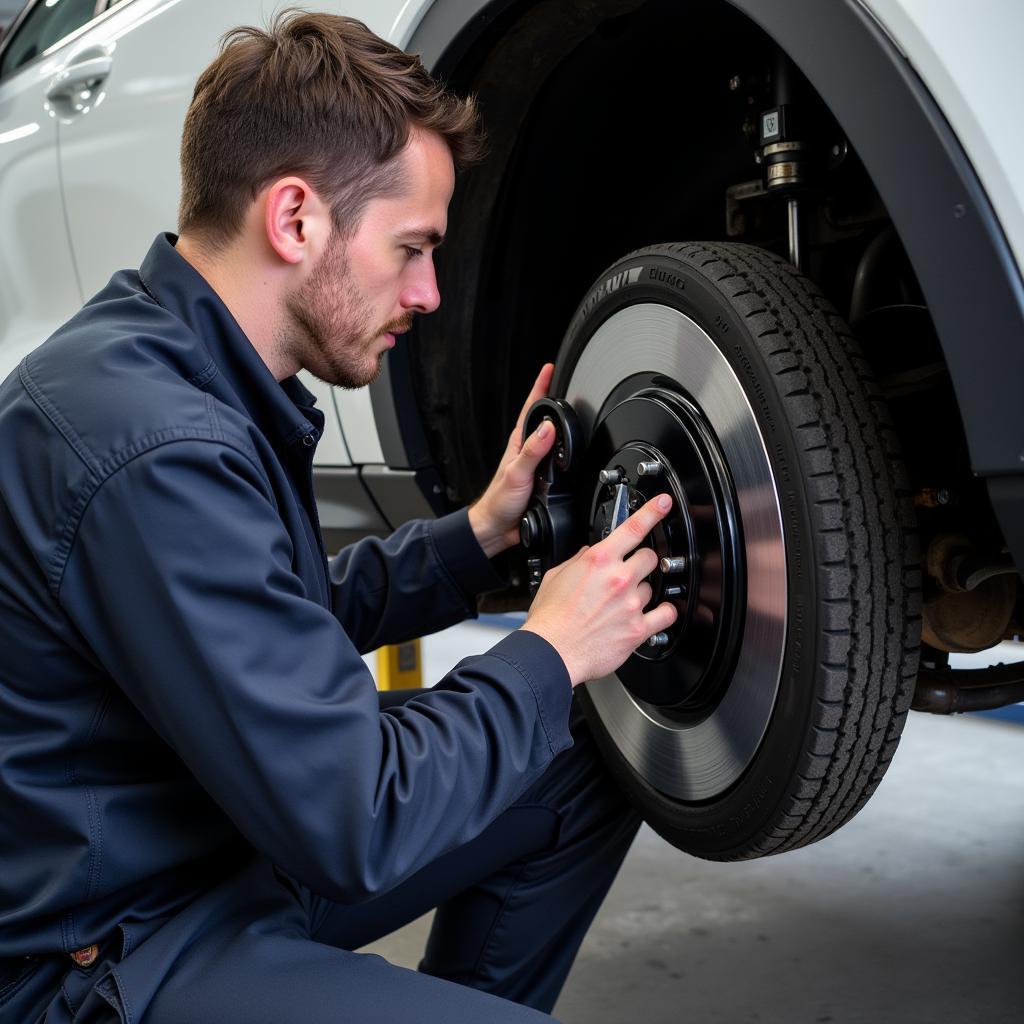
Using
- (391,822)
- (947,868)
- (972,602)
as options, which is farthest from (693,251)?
(947,868)

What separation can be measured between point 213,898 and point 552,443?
491mm

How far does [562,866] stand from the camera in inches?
45.8

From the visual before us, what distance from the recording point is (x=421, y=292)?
958 millimetres

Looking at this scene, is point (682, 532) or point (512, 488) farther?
point (512, 488)

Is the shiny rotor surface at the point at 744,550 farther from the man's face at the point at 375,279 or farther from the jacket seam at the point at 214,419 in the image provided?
the jacket seam at the point at 214,419

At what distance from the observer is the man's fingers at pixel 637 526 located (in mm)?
912

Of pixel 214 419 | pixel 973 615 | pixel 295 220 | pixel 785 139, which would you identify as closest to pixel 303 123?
pixel 295 220

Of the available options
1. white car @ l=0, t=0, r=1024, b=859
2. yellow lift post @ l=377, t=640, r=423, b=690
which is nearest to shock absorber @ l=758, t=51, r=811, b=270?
white car @ l=0, t=0, r=1024, b=859

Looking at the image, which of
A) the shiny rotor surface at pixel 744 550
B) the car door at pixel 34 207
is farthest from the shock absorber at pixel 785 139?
the car door at pixel 34 207

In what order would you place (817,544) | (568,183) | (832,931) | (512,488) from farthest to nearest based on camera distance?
(832,931) → (568,183) → (512,488) → (817,544)

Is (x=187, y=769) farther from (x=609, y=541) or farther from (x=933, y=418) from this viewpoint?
(x=933, y=418)

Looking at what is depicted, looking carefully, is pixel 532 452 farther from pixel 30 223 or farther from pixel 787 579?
pixel 30 223

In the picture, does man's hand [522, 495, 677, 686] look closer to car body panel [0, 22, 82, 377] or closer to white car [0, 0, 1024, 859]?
white car [0, 0, 1024, 859]

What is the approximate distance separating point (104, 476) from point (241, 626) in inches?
4.8
